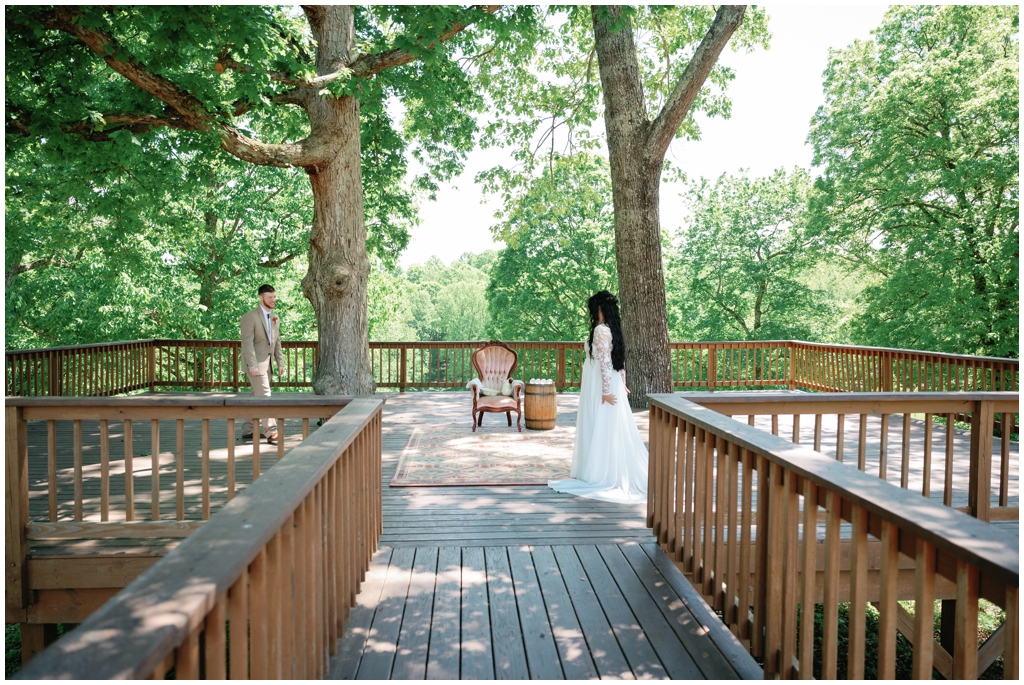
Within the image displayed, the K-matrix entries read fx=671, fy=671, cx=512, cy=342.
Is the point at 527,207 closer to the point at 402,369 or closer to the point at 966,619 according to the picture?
the point at 402,369

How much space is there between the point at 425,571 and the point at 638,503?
1.97 m

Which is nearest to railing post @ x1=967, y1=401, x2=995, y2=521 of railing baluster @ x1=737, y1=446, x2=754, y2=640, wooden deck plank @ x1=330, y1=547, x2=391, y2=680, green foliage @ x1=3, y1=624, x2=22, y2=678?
railing baluster @ x1=737, y1=446, x2=754, y2=640

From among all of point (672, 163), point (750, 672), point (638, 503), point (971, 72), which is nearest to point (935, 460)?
point (638, 503)

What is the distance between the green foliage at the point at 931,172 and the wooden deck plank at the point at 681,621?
1301 cm

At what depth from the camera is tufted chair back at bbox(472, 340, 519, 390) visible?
859 centimetres

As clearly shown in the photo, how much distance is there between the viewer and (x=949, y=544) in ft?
4.72

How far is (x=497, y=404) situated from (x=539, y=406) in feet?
1.67

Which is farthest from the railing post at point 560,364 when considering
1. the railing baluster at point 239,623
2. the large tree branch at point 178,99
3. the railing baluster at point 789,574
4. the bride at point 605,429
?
the railing baluster at point 239,623

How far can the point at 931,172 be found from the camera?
15.9 m

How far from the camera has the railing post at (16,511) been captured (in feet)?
11.7

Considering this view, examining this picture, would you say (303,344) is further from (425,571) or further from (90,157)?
(425,571)

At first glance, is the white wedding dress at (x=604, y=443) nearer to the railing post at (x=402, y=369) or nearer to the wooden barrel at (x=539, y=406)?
the wooden barrel at (x=539, y=406)

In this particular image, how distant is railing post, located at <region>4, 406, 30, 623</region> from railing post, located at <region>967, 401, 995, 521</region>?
5.37m

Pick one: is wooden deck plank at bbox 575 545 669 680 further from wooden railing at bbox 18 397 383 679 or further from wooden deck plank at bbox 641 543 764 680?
wooden railing at bbox 18 397 383 679
